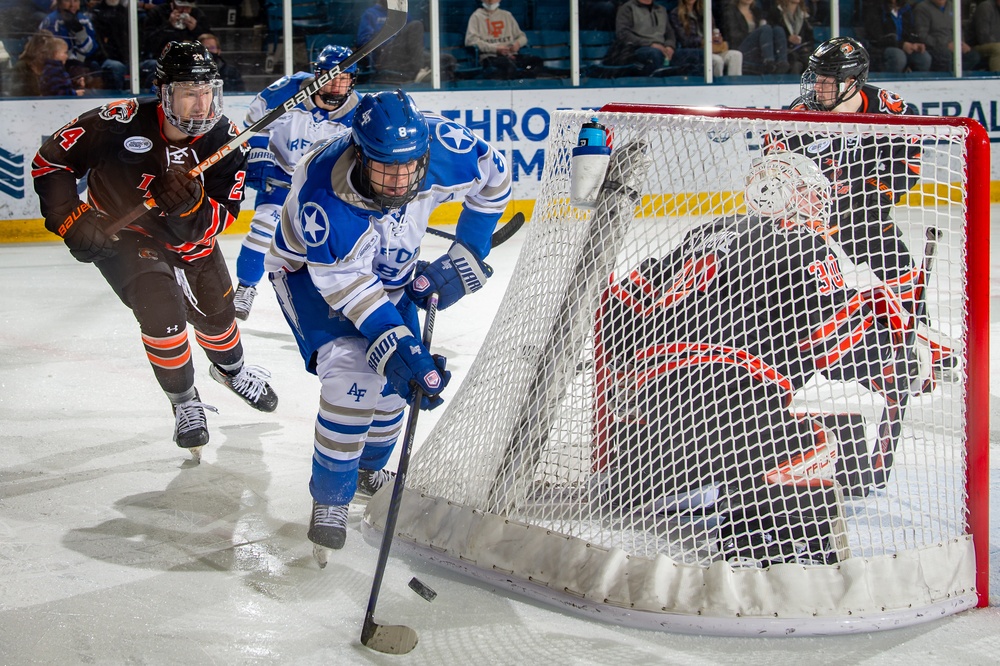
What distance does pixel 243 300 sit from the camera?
4238 millimetres

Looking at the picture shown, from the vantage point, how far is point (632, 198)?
2094mm

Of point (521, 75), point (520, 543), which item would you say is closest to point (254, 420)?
point (520, 543)

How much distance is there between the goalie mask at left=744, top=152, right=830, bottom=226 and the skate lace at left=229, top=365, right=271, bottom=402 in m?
1.54

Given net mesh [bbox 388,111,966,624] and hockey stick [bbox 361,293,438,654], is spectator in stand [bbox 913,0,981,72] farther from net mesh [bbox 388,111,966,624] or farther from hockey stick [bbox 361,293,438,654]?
hockey stick [bbox 361,293,438,654]

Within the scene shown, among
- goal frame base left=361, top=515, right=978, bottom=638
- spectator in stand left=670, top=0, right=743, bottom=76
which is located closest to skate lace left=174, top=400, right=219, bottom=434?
goal frame base left=361, top=515, right=978, bottom=638

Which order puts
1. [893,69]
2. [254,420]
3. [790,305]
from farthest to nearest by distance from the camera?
[893,69]
[254,420]
[790,305]

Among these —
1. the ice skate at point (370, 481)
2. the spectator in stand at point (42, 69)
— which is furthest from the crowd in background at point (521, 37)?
the ice skate at point (370, 481)

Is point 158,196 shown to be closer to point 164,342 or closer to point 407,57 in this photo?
point 164,342

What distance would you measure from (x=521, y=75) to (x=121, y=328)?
3.68 metres

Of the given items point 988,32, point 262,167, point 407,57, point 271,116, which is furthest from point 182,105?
point 988,32

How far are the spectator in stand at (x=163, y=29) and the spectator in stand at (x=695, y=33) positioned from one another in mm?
3053

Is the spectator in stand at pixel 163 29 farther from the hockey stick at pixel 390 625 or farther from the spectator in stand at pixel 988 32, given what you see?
the spectator in stand at pixel 988 32

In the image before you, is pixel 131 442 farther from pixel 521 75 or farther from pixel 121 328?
pixel 521 75

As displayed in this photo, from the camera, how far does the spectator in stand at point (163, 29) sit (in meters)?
6.48
